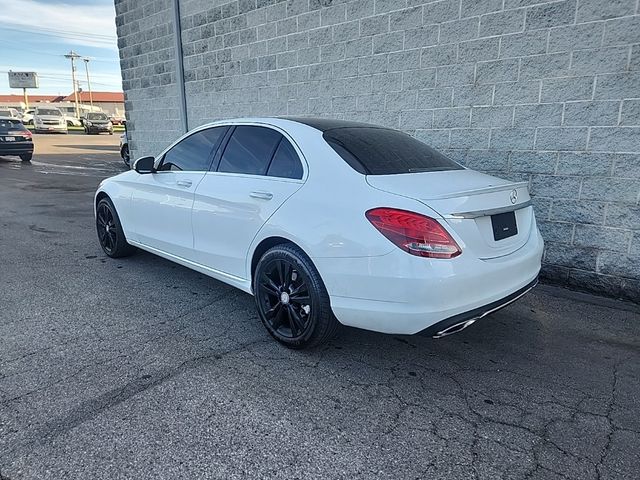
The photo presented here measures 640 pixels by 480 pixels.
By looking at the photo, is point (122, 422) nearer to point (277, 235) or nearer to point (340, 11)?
point (277, 235)

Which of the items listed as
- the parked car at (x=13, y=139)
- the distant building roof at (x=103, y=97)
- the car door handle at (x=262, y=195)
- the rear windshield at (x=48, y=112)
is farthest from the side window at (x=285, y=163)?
the distant building roof at (x=103, y=97)

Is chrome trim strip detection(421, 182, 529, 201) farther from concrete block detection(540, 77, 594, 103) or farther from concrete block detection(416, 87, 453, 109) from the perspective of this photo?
concrete block detection(416, 87, 453, 109)

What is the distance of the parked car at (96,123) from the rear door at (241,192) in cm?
4072

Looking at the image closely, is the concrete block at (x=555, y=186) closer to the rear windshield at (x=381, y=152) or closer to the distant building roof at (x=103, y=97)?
the rear windshield at (x=381, y=152)

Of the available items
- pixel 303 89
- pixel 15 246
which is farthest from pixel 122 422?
pixel 303 89

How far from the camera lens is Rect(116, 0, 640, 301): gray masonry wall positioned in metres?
4.26

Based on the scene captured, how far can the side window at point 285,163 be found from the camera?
3.34 meters

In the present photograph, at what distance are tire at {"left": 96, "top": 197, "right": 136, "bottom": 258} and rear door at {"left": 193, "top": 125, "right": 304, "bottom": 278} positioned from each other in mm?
1700

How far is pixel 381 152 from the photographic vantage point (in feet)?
11.1

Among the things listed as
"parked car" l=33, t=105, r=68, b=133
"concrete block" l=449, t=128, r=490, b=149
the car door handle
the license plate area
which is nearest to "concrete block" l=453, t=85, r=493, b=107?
"concrete block" l=449, t=128, r=490, b=149

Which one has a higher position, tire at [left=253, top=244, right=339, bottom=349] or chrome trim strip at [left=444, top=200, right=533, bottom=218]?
chrome trim strip at [left=444, top=200, right=533, bottom=218]

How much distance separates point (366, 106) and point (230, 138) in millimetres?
2652

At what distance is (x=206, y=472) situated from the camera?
2.14m

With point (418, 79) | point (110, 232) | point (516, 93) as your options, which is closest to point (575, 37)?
point (516, 93)
